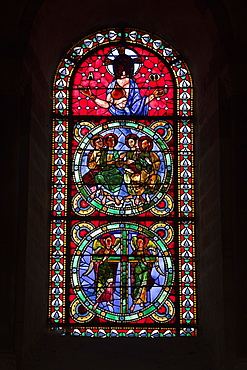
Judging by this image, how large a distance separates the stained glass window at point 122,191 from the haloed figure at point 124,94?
0.05 ft

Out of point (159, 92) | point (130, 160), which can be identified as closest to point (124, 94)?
point (159, 92)

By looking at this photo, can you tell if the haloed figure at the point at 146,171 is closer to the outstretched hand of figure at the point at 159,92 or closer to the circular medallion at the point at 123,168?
the circular medallion at the point at 123,168

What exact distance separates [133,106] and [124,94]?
0.26m

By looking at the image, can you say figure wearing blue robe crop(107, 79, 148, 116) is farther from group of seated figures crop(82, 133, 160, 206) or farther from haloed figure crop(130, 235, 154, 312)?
haloed figure crop(130, 235, 154, 312)

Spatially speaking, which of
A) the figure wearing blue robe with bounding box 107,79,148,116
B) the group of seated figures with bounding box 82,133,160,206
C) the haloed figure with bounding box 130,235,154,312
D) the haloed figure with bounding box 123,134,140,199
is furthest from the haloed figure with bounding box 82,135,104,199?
the haloed figure with bounding box 130,235,154,312

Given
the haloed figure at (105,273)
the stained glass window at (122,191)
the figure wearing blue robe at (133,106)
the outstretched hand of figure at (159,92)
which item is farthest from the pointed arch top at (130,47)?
the haloed figure at (105,273)

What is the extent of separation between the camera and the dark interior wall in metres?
13.5
